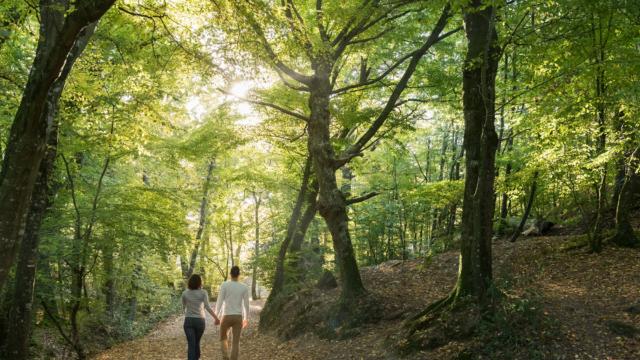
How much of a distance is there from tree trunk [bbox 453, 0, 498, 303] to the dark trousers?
180 inches

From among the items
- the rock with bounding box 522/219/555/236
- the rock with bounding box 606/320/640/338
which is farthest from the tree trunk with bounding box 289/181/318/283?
the rock with bounding box 606/320/640/338

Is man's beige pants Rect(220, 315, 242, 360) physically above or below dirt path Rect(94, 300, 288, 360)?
above

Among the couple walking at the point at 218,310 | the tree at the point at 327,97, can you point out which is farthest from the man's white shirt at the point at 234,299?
the tree at the point at 327,97

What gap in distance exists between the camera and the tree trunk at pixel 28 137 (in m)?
4.39

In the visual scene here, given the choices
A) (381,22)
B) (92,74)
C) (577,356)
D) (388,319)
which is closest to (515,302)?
(577,356)

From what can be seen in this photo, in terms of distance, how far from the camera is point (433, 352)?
671 cm

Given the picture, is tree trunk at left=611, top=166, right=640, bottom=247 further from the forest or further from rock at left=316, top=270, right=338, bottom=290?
rock at left=316, top=270, right=338, bottom=290

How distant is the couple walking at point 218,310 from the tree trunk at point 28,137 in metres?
3.47

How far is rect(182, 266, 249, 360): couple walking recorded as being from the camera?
7508mm

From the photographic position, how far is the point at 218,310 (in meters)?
7.74

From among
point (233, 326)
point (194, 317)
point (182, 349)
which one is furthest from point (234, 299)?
point (182, 349)

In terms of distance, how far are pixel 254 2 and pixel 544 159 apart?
7.70 m

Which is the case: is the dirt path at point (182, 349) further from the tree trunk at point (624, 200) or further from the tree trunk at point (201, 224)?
the tree trunk at point (624, 200)

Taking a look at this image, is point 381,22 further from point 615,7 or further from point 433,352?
point 433,352
